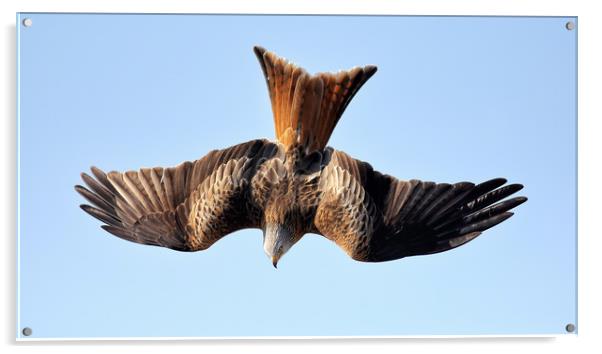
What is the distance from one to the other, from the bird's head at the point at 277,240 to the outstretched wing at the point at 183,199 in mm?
97

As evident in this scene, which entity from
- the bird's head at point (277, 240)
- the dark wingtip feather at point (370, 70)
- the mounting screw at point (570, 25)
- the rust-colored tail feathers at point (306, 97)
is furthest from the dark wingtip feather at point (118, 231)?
the mounting screw at point (570, 25)

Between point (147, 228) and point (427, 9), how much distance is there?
1.55 m

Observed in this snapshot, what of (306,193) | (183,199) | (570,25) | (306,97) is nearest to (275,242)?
(306,193)

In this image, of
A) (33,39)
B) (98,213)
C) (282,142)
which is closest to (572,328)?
(282,142)

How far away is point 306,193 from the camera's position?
12.5ft

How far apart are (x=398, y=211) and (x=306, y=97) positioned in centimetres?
64

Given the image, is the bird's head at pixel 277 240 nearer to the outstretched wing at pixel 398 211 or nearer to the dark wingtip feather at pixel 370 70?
the outstretched wing at pixel 398 211

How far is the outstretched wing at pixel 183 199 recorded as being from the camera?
12.4 ft

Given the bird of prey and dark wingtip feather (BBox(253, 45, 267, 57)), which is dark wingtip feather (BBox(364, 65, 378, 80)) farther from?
dark wingtip feather (BBox(253, 45, 267, 57))

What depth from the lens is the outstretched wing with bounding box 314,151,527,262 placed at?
376cm

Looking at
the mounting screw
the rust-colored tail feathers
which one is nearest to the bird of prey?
the rust-colored tail feathers

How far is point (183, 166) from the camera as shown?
3797 mm
